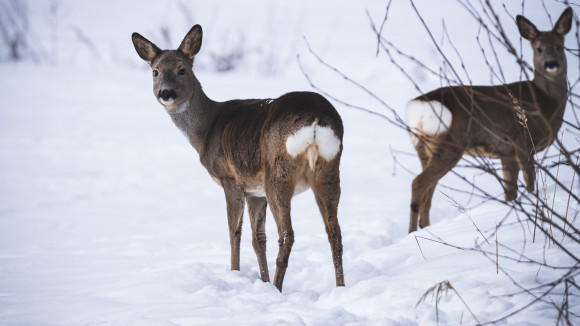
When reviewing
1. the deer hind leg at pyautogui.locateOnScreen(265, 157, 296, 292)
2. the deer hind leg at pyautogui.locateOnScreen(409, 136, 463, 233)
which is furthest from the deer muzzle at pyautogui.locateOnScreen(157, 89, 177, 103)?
the deer hind leg at pyautogui.locateOnScreen(409, 136, 463, 233)

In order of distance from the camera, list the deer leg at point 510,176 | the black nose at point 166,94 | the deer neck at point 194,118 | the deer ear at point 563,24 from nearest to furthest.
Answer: the deer leg at point 510,176
the black nose at point 166,94
the deer neck at point 194,118
the deer ear at point 563,24

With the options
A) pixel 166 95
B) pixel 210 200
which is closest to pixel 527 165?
pixel 166 95

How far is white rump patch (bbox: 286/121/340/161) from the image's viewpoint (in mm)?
3689

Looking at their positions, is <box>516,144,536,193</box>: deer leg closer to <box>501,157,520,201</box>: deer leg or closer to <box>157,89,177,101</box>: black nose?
<box>501,157,520,201</box>: deer leg

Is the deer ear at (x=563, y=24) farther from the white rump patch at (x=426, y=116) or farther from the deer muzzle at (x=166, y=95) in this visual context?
the deer muzzle at (x=166, y=95)

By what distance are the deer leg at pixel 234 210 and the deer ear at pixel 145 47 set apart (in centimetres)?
146

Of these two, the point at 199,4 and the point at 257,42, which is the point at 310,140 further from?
the point at 199,4

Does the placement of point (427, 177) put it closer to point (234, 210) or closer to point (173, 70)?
point (234, 210)

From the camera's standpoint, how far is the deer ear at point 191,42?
16.6 ft

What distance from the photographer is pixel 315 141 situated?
3.69m

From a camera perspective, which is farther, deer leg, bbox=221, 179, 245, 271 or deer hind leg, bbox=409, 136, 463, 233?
deer hind leg, bbox=409, 136, 463, 233

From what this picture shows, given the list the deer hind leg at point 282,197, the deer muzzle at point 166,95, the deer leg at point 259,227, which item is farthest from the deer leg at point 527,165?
the deer muzzle at point 166,95

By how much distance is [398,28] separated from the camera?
14227 millimetres

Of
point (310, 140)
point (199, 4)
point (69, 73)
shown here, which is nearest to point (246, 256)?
point (310, 140)
